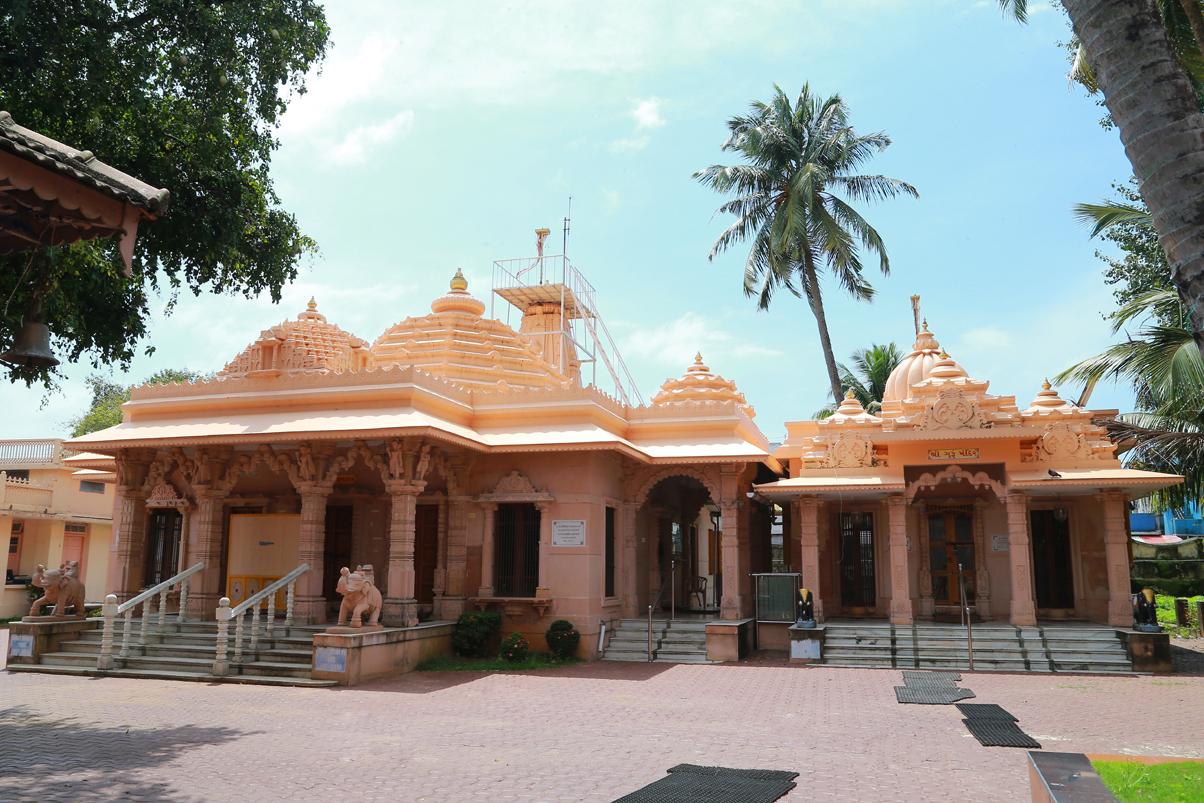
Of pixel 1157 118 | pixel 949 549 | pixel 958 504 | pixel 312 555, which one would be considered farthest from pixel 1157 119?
pixel 949 549

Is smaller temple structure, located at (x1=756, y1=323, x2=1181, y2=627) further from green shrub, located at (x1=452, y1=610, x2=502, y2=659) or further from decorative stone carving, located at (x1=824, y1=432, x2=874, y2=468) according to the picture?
green shrub, located at (x1=452, y1=610, x2=502, y2=659)

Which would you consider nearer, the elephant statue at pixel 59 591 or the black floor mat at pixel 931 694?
the black floor mat at pixel 931 694

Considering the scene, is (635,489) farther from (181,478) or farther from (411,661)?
(181,478)

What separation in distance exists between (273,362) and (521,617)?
6.40 metres

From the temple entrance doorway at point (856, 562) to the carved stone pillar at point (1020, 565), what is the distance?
11.2 feet

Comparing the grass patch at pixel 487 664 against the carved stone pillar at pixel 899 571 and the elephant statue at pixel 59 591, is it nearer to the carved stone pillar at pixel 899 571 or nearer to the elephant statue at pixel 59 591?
the carved stone pillar at pixel 899 571

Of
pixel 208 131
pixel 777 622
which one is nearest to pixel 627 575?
pixel 777 622

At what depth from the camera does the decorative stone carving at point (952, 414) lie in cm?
1664

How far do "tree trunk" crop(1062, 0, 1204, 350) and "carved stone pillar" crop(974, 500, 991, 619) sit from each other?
600 inches

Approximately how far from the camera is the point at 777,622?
17062 millimetres

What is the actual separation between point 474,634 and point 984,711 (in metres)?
8.03

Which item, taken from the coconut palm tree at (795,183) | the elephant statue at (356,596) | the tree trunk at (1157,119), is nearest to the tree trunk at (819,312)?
the coconut palm tree at (795,183)

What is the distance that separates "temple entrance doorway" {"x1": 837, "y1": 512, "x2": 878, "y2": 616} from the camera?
19516 mm

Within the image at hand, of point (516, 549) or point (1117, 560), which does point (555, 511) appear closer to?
point (516, 549)
